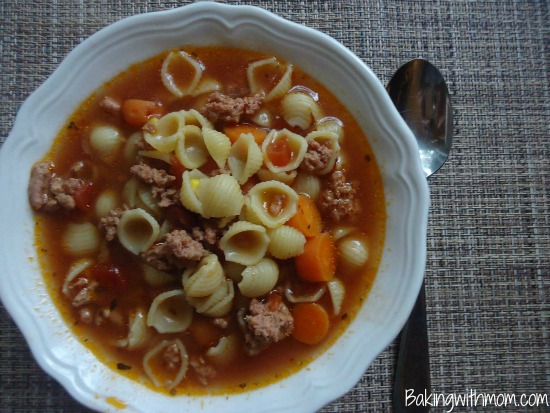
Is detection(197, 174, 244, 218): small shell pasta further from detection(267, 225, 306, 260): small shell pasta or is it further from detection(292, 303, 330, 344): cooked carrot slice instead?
detection(292, 303, 330, 344): cooked carrot slice

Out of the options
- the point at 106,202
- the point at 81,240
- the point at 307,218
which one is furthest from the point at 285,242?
the point at 81,240

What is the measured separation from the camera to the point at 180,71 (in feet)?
9.89

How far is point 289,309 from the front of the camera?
291 cm

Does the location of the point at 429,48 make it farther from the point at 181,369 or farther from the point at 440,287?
the point at 181,369

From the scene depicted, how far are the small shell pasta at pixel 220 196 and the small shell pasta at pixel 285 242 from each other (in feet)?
0.82

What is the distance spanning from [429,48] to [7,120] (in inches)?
109

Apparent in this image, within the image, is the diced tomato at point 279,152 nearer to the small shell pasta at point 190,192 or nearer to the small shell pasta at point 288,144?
the small shell pasta at point 288,144

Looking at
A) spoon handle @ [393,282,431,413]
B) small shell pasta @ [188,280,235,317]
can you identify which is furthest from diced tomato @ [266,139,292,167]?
spoon handle @ [393,282,431,413]

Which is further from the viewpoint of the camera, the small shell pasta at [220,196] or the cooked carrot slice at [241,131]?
the cooked carrot slice at [241,131]

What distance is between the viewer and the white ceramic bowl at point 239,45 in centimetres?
272

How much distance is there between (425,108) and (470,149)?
43 centimetres

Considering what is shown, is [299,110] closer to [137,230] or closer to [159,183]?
[159,183]

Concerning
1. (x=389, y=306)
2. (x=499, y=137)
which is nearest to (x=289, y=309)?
(x=389, y=306)

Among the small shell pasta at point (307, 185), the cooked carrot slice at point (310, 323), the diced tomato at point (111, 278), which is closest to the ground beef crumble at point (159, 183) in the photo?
the diced tomato at point (111, 278)
